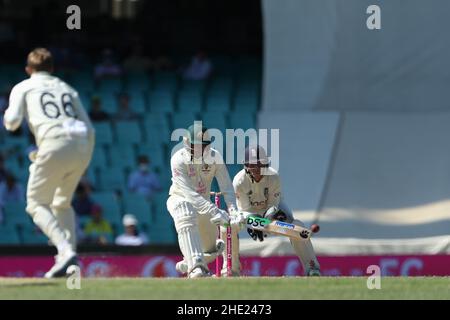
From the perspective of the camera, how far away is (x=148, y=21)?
27266mm

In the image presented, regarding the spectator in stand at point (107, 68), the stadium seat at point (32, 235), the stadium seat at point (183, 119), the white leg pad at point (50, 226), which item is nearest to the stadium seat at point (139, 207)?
the stadium seat at point (32, 235)

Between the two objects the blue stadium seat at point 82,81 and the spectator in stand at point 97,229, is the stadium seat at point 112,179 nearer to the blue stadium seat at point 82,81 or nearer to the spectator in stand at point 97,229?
the spectator in stand at point 97,229

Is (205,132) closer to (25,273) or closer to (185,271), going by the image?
(185,271)

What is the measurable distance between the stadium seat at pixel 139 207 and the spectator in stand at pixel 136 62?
413cm

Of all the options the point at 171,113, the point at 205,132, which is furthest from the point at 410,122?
the point at 205,132

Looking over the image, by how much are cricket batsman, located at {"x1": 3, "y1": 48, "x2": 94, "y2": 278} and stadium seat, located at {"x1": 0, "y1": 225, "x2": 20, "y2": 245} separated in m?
10.0

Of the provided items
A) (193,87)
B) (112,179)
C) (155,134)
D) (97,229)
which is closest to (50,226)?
(97,229)

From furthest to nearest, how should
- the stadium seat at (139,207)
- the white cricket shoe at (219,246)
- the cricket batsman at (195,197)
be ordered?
the stadium seat at (139,207) → the white cricket shoe at (219,246) → the cricket batsman at (195,197)

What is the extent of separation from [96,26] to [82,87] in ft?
6.25

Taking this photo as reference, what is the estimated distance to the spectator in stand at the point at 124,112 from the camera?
24.5 m

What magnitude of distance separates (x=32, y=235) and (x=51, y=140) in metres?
10.4

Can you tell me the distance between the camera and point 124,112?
2458 cm

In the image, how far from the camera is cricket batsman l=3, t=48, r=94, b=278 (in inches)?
471

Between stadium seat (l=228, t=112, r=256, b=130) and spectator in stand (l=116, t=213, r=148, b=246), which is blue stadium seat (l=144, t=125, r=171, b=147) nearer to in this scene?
stadium seat (l=228, t=112, r=256, b=130)
